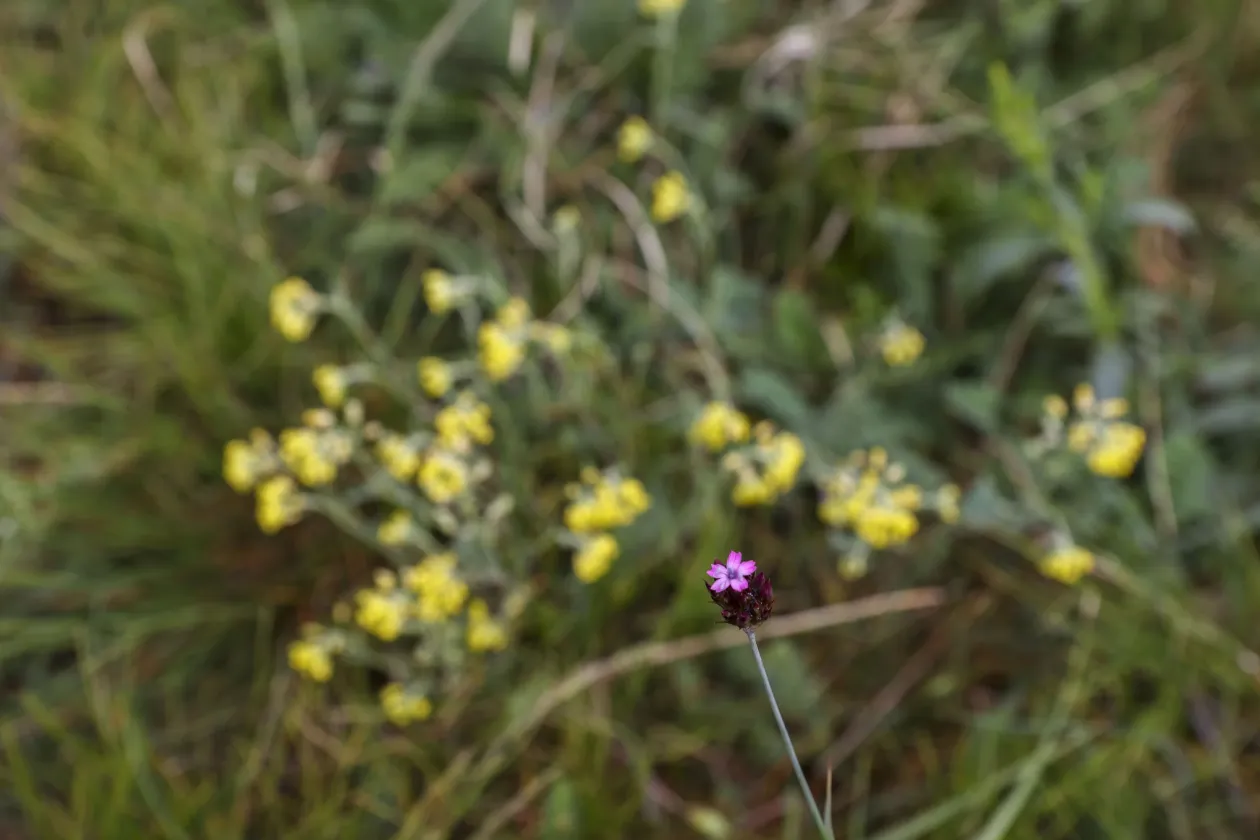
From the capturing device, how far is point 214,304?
1947 millimetres

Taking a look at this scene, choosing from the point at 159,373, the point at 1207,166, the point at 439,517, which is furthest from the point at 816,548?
the point at 159,373

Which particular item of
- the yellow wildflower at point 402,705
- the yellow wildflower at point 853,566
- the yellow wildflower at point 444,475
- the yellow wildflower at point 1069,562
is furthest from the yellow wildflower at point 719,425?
the yellow wildflower at point 402,705

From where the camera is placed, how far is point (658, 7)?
1789mm

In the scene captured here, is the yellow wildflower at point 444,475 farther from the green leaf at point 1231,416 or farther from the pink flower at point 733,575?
the green leaf at point 1231,416

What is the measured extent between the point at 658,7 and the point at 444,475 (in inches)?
35.9

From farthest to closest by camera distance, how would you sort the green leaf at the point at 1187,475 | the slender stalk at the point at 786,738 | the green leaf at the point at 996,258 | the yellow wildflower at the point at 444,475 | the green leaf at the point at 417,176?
the green leaf at the point at 417,176 → the green leaf at the point at 996,258 → the green leaf at the point at 1187,475 → the yellow wildflower at the point at 444,475 → the slender stalk at the point at 786,738

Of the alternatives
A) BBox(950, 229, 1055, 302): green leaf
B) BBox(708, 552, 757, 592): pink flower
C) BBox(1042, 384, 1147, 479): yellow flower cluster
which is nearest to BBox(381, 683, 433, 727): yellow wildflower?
BBox(708, 552, 757, 592): pink flower

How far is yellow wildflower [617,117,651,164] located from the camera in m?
1.79

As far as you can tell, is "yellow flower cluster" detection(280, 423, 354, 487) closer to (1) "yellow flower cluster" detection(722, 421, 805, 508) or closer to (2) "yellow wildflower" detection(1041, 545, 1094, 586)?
(1) "yellow flower cluster" detection(722, 421, 805, 508)

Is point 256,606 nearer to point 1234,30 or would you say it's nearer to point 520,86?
point 520,86

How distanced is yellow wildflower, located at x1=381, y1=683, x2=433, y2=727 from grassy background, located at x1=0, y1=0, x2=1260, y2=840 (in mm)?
63

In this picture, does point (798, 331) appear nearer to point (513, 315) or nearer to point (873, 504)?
point (873, 504)

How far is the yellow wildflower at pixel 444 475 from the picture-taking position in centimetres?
141

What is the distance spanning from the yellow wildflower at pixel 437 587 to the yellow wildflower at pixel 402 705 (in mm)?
146
